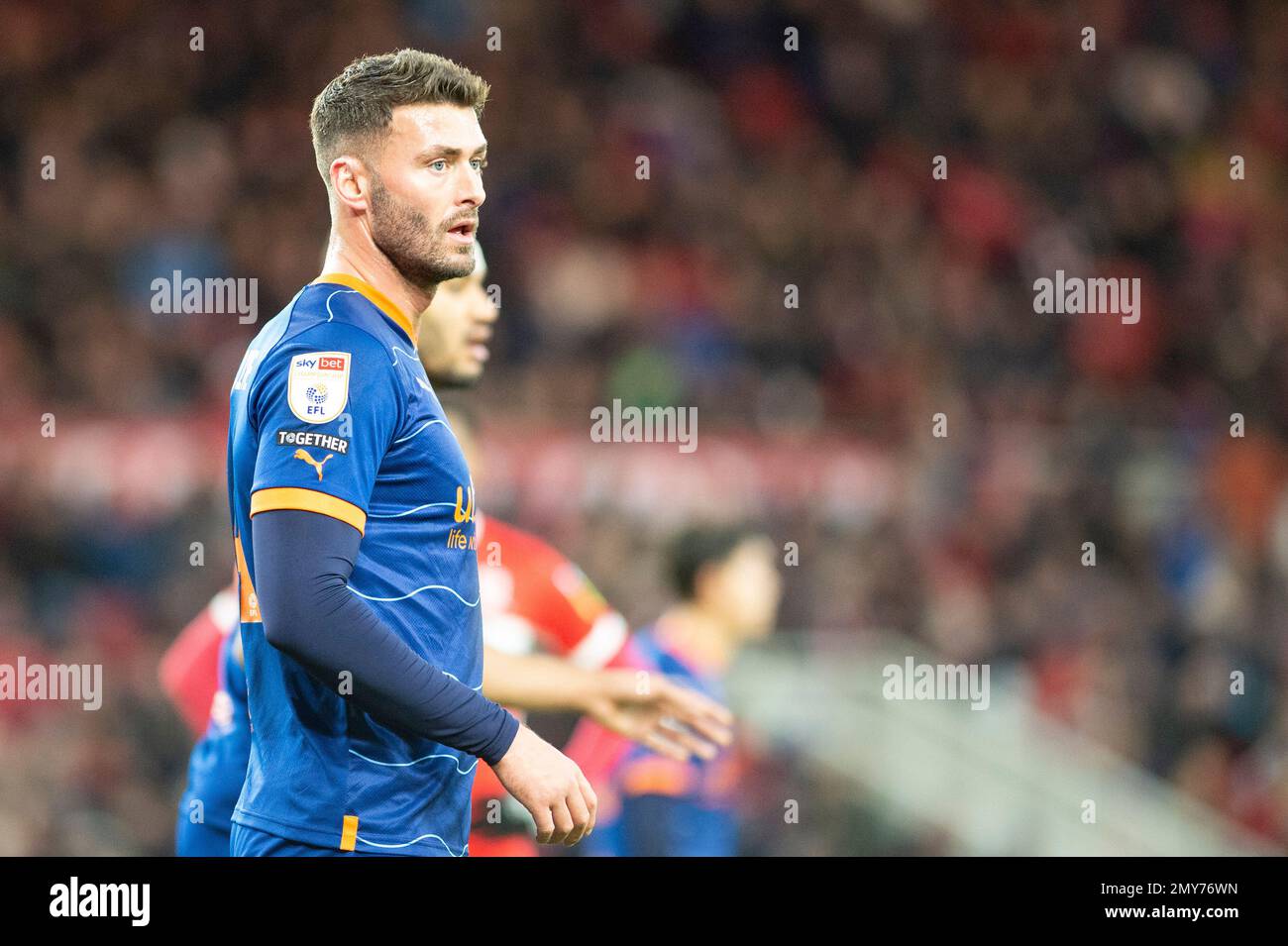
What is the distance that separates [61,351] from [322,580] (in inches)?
275

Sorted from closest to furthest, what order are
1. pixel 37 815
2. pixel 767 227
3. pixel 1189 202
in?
pixel 37 815 < pixel 767 227 < pixel 1189 202

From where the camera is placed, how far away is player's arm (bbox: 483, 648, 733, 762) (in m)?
3.12

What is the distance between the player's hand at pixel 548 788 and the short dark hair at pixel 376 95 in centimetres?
100

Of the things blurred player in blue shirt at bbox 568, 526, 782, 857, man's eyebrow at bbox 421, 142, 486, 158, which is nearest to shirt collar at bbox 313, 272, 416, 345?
man's eyebrow at bbox 421, 142, 486, 158

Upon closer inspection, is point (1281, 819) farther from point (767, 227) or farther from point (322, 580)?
point (322, 580)

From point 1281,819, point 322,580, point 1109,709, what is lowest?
point 1281,819

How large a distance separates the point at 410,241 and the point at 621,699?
1077 mm

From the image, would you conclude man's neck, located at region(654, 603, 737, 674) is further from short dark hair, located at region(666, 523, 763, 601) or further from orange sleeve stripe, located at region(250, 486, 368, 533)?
orange sleeve stripe, located at region(250, 486, 368, 533)

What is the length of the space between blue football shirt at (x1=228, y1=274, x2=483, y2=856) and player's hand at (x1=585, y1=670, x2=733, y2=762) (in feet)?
1.94

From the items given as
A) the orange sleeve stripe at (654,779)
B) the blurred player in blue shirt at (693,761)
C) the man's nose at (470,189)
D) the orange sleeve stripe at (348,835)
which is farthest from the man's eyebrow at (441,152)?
the orange sleeve stripe at (654,779)

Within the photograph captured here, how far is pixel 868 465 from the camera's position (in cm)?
885

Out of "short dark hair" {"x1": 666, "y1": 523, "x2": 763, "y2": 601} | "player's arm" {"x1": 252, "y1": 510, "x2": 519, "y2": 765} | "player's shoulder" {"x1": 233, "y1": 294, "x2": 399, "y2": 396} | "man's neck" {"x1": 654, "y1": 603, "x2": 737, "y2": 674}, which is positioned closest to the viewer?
"player's arm" {"x1": 252, "y1": 510, "x2": 519, "y2": 765}

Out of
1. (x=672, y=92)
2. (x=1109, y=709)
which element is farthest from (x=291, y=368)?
(x=672, y=92)

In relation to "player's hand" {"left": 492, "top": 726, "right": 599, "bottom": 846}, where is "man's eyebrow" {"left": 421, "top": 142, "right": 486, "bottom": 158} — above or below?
above
